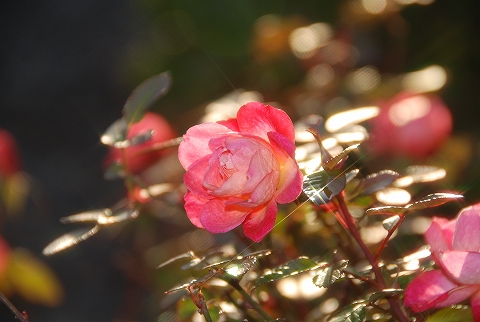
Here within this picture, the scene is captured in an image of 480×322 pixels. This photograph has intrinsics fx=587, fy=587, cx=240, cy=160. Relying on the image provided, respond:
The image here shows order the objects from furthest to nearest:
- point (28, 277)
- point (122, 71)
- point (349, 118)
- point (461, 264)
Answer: point (122, 71) < point (28, 277) < point (349, 118) < point (461, 264)

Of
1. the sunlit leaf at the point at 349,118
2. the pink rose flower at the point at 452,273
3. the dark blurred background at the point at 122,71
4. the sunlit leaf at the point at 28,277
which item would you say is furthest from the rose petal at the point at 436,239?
the sunlit leaf at the point at 28,277

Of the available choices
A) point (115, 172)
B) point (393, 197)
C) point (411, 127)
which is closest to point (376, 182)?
point (393, 197)

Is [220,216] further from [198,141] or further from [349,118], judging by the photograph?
[349,118]

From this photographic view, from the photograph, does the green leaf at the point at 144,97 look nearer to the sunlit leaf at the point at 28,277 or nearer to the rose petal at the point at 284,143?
the rose petal at the point at 284,143

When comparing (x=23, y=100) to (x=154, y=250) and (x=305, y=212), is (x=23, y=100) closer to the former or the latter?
(x=154, y=250)

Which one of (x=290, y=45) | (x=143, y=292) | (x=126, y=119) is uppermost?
(x=290, y=45)

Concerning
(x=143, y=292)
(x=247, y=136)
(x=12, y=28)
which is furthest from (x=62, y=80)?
(x=247, y=136)
